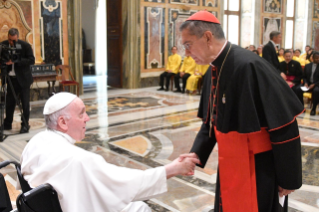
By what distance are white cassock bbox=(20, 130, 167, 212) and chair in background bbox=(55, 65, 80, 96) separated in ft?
23.4

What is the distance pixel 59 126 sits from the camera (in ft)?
6.23

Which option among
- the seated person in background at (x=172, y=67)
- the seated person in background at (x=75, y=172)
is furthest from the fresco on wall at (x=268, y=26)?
the seated person in background at (x=75, y=172)

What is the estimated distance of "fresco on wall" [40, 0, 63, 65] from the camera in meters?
8.89

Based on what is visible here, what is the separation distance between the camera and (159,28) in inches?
446

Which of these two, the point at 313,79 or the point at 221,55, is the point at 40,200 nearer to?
the point at 221,55

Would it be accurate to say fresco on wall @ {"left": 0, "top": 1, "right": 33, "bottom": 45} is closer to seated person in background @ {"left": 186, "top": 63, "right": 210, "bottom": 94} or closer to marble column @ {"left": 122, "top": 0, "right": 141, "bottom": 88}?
marble column @ {"left": 122, "top": 0, "right": 141, "bottom": 88}

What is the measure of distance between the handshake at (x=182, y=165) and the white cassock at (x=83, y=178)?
0.11m

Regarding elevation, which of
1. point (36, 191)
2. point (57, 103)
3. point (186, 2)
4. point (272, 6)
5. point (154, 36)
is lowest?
point (36, 191)

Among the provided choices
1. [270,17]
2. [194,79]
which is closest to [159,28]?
[194,79]

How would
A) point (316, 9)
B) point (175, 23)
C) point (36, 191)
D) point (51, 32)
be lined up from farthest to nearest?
point (316, 9)
point (175, 23)
point (51, 32)
point (36, 191)

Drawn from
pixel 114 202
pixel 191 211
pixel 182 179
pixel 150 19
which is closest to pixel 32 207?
pixel 114 202

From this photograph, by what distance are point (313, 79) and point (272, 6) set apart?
27.7ft

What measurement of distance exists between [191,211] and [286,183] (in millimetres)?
1449

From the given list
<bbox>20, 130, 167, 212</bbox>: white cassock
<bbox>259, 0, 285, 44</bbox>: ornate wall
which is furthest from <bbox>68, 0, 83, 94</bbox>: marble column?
<bbox>259, 0, 285, 44</bbox>: ornate wall
